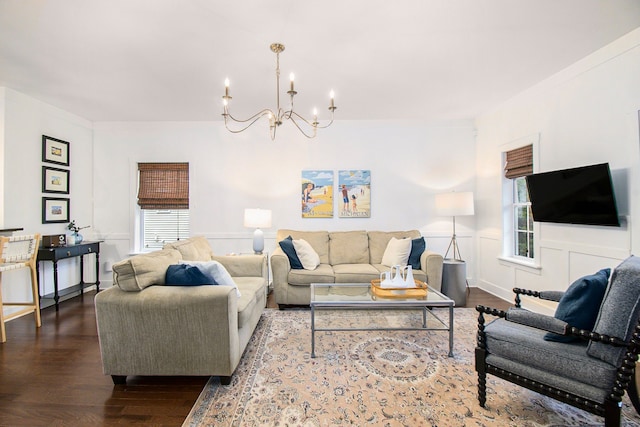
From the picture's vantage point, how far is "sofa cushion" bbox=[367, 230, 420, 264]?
439 cm

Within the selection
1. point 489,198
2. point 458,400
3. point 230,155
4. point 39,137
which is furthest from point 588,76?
point 39,137

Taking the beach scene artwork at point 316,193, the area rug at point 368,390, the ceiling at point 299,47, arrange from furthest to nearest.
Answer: the beach scene artwork at point 316,193
the ceiling at point 299,47
the area rug at point 368,390

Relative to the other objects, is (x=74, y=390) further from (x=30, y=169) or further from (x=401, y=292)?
(x=30, y=169)

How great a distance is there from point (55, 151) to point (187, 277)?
3.50m

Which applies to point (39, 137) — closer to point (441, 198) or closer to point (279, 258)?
point (279, 258)

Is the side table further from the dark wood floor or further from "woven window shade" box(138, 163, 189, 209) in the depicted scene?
"woven window shade" box(138, 163, 189, 209)

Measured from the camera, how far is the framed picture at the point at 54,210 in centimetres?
403

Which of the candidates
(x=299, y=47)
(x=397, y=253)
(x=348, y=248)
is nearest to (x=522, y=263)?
(x=397, y=253)

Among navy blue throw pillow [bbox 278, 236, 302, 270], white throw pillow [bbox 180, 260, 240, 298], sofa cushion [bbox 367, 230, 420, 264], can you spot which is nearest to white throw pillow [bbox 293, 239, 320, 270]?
navy blue throw pillow [bbox 278, 236, 302, 270]

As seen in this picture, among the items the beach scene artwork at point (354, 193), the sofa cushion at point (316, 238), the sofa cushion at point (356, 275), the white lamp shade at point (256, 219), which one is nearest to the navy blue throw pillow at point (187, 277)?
the sofa cushion at point (356, 275)

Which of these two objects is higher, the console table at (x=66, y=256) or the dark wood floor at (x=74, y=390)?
the console table at (x=66, y=256)

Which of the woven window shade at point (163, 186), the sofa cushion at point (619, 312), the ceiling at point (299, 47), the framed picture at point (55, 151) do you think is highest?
the ceiling at point (299, 47)

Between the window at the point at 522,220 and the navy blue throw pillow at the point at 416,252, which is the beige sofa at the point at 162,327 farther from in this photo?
the window at the point at 522,220

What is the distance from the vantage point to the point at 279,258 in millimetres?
3793
